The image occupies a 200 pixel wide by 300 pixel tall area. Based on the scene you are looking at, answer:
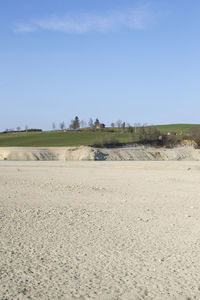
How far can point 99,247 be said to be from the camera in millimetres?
8117

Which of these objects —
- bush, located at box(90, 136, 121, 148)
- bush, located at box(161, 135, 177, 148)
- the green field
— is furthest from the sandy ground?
bush, located at box(161, 135, 177, 148)

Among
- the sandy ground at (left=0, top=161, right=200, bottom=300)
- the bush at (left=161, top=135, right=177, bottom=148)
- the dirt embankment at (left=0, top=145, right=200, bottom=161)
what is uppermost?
the bush at (left=161, top=135, right=177, bottom=148)

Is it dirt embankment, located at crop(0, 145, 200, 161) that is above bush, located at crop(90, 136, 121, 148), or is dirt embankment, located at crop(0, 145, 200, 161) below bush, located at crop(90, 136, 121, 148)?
below

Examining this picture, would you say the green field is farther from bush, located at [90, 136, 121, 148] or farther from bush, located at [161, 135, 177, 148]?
bush, located at [161, 135, 177, 148]

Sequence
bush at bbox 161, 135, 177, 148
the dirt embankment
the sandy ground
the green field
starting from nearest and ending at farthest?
the sandy ground, the dirt embankment, bush at bbox 161, 135, 177, 148, the green field

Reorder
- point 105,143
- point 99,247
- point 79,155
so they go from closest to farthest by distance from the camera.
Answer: point 99,247 < point 79,155 < point 105,143

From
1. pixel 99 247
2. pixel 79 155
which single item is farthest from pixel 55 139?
pixel 99 247

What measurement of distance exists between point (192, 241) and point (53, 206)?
A: 5478mm

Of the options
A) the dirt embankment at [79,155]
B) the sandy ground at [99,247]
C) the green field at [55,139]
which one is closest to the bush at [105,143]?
the green field at [55,139]

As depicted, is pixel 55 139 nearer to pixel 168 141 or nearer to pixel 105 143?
pixel 105 143

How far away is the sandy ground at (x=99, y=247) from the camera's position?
20.0 feet

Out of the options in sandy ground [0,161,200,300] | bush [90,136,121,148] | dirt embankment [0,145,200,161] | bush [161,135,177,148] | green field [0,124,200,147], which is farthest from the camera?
green field [0,124,200,147]

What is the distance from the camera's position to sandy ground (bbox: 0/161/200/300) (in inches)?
240

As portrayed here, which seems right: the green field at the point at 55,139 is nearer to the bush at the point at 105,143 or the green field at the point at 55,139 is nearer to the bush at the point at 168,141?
the bush at the point at 105,143
